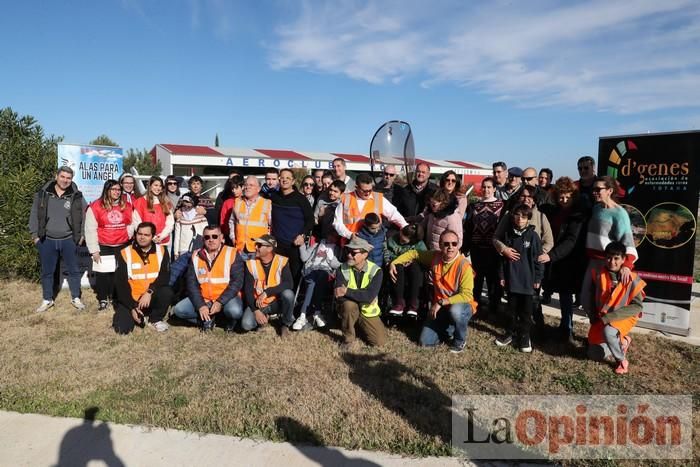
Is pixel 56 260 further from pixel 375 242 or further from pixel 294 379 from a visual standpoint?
pixel 375 242

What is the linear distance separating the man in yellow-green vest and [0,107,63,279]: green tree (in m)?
5.21

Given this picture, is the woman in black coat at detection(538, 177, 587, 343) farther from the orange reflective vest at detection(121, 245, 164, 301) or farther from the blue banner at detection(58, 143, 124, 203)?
the blue banner at detection(58, 143, 124, 203)

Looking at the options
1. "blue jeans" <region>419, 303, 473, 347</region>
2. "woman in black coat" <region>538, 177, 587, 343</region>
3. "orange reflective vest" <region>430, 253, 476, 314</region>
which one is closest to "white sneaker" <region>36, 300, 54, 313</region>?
"blue jeans" <region>419, 303, 473, 347</region>

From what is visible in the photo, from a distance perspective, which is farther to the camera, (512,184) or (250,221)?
(512,184)

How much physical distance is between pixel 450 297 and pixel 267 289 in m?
1.98

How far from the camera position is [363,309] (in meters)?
4.95

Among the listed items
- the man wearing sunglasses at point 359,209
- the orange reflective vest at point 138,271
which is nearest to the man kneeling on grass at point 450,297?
the man wearing sunglasses at point 359,209

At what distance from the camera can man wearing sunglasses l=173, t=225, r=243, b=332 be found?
5145 mm

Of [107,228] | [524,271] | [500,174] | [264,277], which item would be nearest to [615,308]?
[524,271]

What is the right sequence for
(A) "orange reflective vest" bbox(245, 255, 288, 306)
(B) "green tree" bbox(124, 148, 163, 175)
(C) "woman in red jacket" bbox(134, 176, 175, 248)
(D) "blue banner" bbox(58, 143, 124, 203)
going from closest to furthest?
(A) "orange reflective vest" bbox(245, 255, 288, 306)
(C) "woman in red jacket" bbox(134, 176, 175, 248)
(D) "blue banner" bbox(58, 143, 124, 203)
(B) "green tree" bbox(124, 148, 163, 175)

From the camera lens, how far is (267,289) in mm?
5188

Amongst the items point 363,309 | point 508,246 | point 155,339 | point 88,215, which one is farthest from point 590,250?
point 88,215

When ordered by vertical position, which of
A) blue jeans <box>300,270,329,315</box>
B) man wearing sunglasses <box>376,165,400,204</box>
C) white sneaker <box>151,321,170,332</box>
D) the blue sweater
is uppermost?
man wearing sunglasses <box>376,165,400,204</box>

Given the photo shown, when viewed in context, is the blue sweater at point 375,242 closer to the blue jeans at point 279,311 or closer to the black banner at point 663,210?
the blue jeans at point 279,311
